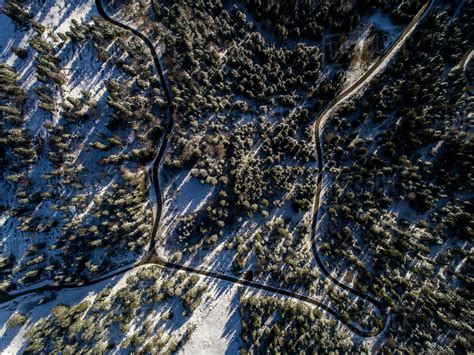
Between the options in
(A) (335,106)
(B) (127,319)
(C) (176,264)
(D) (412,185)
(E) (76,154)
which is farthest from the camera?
(A) (335,106)

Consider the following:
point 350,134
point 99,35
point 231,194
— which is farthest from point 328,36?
point 99,35

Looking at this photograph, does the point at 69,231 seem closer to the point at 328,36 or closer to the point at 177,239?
the point at 177,239

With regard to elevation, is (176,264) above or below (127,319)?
above

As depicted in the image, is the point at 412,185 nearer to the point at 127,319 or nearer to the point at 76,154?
the point at 127,319

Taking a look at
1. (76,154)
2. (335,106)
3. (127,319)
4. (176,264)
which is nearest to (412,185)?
(335,106)

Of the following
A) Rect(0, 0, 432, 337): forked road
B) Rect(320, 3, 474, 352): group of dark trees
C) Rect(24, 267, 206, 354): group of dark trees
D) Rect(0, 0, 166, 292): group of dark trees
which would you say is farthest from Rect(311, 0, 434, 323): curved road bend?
Rect(0, 0, 166, 292): group of dark trees

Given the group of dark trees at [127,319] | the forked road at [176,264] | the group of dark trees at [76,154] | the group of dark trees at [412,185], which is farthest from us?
the forked road at [176,264]

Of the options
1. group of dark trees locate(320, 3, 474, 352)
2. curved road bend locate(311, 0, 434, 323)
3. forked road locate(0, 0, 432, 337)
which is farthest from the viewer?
curved road bend locate(311, 0, 434, 323)

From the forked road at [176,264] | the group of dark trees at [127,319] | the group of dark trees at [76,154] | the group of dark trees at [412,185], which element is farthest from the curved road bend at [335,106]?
the group of dark trees at [76,154]

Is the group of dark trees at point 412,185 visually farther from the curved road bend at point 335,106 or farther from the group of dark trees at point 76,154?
the group of dark trees at point 76,154

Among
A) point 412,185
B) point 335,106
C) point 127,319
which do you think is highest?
point 335,106

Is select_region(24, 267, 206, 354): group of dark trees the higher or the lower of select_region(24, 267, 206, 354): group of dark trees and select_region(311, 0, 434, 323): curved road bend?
the lower

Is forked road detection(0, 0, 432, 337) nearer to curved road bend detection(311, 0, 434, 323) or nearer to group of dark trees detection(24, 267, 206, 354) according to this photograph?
curved road bend detection(311, 0, 434, 323)
